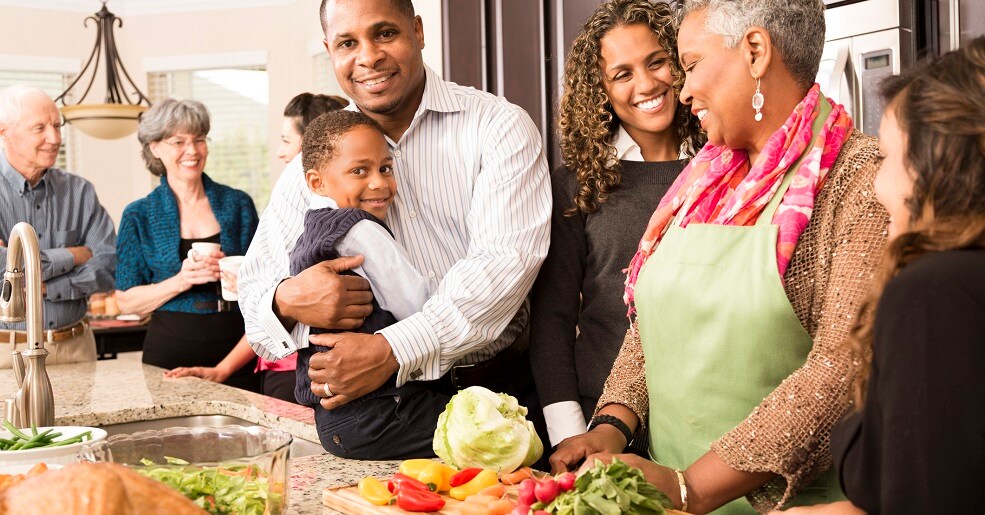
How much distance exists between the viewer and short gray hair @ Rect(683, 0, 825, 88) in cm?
149

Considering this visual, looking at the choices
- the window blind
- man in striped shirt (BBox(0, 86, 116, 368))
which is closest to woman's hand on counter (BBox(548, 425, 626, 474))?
man in striped shirt (BBox(0, 86, 116, 368))

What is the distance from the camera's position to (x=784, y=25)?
1497 millimetres

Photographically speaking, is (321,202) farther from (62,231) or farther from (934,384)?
(62,231)

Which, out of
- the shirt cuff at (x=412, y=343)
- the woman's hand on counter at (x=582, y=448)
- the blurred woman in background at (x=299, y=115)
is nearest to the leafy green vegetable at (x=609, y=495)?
the woman's hand on counter at (x=582, y=448)

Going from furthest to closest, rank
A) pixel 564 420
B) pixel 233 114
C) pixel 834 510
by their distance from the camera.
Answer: pixel 233 114 → pixel 564 420 → pixel 834 510

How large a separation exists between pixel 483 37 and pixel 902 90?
2689mm

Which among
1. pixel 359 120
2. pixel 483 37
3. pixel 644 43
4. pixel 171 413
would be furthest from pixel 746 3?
pixel 483 37

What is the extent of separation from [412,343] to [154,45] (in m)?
7.66

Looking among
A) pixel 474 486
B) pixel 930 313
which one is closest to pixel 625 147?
pixel 474 486

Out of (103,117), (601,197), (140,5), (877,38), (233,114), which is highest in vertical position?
(140,5)

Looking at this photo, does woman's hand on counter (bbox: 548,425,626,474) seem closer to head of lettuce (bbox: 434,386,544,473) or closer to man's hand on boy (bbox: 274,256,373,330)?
head of lettuce (bbox: 434,386,544,473)

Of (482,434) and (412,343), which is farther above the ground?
(412,343)

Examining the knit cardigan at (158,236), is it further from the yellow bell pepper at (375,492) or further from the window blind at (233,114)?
the window blind at (233,114)

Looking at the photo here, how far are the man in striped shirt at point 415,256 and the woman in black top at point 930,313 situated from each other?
0.85m
